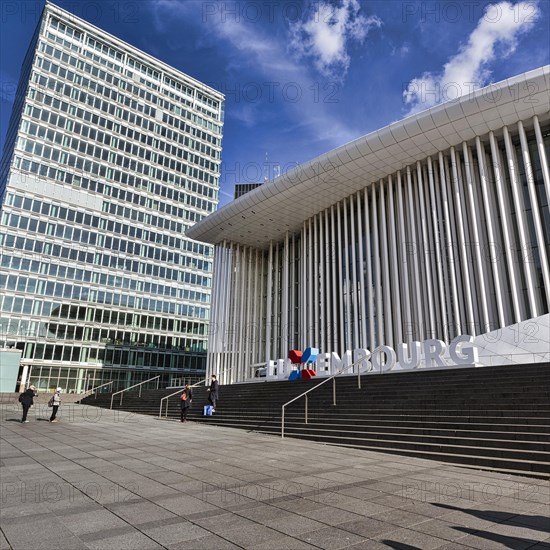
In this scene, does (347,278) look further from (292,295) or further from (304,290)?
(292,295)

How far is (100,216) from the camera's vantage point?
5769 centimetres

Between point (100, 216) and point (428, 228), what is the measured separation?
4454 centimetres

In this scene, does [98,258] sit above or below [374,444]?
above

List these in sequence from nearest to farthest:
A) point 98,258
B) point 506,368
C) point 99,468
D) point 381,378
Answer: point 99,468
point 506,368
point 381,378
point 98,258

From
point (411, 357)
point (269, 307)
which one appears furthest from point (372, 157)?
point (269, 307)

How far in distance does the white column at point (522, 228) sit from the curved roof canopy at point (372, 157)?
6.39ft

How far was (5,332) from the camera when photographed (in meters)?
47.6

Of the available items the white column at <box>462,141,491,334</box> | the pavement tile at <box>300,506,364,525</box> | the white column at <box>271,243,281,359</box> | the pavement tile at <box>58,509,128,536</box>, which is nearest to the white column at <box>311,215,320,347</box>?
the white column at <box>271,243,281,359</box>

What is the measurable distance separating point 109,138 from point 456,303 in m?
53.6

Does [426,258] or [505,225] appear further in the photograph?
[426,258]

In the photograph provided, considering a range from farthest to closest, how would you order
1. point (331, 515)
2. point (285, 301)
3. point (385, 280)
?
point (285, 301) → point (385, 280) → point (331, 515)

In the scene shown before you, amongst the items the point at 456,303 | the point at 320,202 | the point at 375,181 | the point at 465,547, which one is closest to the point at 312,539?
the point at 465,547

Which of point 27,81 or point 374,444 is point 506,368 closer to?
point 374,444

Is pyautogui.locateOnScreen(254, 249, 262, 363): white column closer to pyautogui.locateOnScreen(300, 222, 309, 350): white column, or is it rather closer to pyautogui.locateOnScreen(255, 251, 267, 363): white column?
pyautogui.locateOnScreen(255, 251, 267, 363): white column
